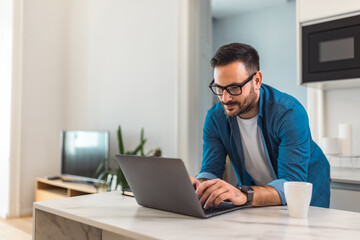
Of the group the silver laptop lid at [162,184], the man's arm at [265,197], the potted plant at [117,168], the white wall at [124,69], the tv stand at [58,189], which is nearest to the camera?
the silver laptop lid at [162,184]

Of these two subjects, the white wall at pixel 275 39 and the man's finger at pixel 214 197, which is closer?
the man's finger at pixel 214 197

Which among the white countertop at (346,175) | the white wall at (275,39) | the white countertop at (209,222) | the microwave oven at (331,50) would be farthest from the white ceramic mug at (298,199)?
the white wall at (275,39)

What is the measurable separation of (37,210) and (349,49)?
1.90m

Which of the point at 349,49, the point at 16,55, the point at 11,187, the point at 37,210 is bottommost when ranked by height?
the point at 11,187

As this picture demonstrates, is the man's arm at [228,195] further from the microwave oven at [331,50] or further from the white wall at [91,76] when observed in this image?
the white wall at [91,76]

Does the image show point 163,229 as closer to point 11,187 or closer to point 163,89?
point 163,89

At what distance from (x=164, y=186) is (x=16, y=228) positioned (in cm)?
314

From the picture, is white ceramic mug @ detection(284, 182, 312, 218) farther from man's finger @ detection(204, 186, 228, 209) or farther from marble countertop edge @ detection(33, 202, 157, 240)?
marble countertop edge @ detection(33, 202, 157, 240)

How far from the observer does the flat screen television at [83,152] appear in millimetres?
3574

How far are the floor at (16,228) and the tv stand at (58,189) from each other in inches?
11.3

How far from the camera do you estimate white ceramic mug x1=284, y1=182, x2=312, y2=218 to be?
0.92 meters

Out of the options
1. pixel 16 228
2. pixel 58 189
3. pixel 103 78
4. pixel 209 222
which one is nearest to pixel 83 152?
pixel 58 189

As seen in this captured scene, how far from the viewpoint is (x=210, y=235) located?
76 cm

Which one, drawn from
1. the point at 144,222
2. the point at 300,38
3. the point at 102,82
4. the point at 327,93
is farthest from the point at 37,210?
the point at 102,82
